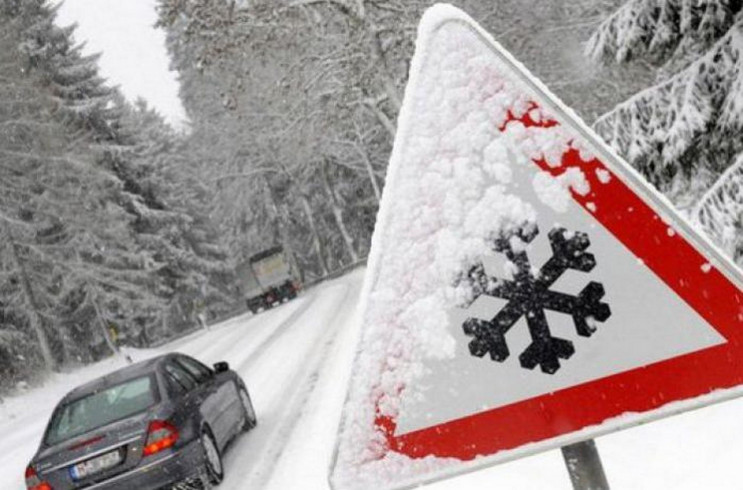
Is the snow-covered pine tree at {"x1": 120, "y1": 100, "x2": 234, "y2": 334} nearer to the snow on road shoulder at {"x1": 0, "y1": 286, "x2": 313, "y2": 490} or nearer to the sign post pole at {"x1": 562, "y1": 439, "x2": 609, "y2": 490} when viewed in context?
the snow on road shoulder at {"x1": 0, "y1": 286, "x2": 313, "y2": 490}

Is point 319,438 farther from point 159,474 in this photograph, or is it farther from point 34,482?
point 34,482

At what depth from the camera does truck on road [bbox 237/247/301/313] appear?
126 feet

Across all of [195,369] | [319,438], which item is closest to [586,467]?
[319,438]

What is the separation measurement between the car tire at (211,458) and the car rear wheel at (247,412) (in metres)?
1.88

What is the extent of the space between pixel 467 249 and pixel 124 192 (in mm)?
40225

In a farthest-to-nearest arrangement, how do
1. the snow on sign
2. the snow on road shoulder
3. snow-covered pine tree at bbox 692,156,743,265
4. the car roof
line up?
the snow on road shoulder → the car roof → snow-covered pine tree at bbox 692,156,743,265 → the snow on sign

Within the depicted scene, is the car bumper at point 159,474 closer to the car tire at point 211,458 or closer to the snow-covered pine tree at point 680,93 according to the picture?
the car tire at point 211,458

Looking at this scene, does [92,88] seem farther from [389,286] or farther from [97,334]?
[389,286]

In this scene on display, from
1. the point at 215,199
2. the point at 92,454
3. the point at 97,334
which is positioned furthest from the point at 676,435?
the point at 215,199

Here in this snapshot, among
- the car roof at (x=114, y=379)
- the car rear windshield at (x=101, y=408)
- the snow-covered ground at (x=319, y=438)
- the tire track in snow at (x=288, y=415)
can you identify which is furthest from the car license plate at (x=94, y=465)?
the tire track in snow at (x=288, y=415)

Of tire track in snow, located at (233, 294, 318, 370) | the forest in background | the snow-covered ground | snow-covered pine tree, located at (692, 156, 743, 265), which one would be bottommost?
the snow-covered ground

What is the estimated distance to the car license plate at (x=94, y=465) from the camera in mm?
7508

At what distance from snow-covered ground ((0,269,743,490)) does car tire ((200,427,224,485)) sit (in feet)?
0.47

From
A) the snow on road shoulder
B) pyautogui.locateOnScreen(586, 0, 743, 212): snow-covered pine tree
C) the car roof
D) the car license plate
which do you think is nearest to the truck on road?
the snow on road shoulder
